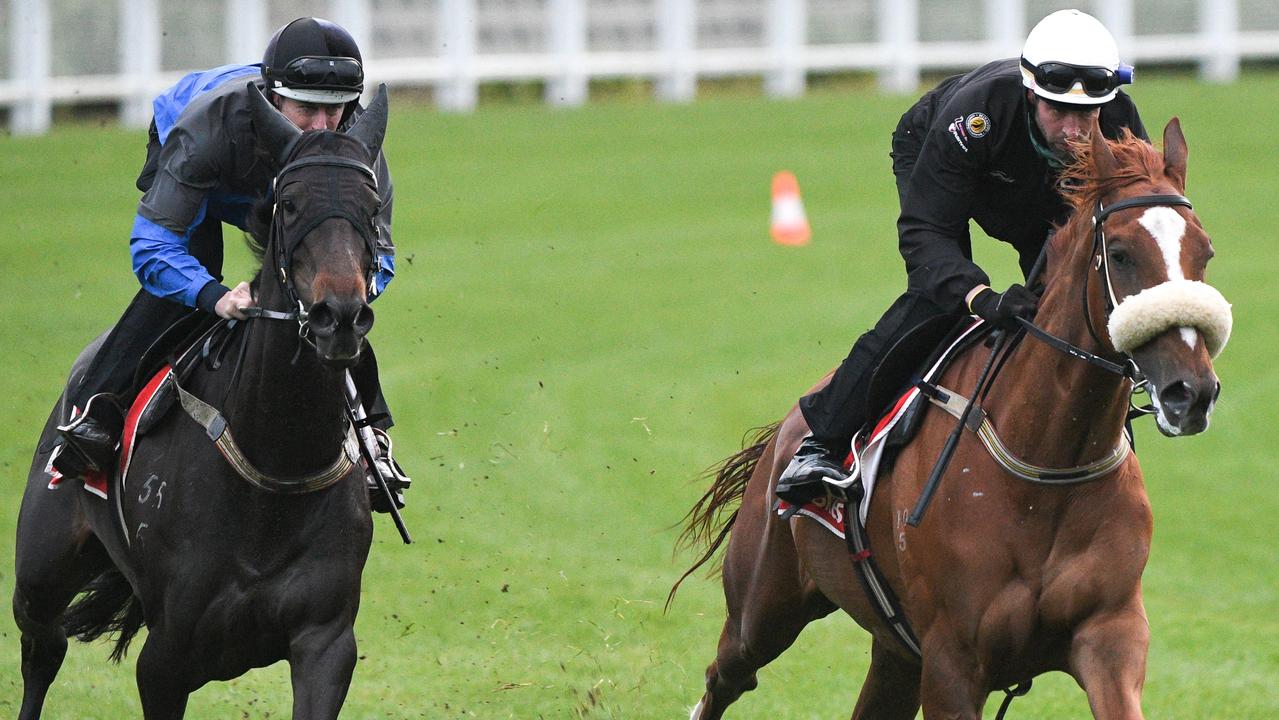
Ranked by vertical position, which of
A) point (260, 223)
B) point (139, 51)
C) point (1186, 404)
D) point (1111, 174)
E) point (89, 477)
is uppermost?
point (1111, 174)

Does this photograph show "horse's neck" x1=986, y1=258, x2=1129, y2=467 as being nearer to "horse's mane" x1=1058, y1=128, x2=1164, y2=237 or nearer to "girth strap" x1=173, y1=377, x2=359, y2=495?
"horse's mane" x1=1058, y1=128, x2=1164, y2=237

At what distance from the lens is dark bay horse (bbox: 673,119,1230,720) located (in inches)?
179

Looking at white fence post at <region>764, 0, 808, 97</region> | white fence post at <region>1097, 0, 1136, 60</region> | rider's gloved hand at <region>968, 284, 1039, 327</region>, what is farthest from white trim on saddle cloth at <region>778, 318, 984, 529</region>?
white fence post at <region>1097, 0, 1136, 60</region>

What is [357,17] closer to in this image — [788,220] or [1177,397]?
[788,220]

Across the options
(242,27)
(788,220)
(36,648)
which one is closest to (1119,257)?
(36,648)

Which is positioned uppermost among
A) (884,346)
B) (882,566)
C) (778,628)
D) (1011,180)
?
(1011,180)

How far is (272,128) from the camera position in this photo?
524 centimetres

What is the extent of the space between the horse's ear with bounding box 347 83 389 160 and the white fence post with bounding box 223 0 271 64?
895 inches

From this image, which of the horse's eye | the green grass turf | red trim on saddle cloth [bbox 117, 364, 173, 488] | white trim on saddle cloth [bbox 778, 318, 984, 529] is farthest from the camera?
the green grass turf

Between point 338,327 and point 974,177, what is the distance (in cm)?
202

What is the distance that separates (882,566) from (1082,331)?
45.6 inches

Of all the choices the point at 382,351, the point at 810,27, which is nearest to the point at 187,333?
the point at 382,351

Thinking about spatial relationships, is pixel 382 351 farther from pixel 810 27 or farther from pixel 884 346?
pixel 810 27

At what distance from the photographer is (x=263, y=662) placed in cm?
566
